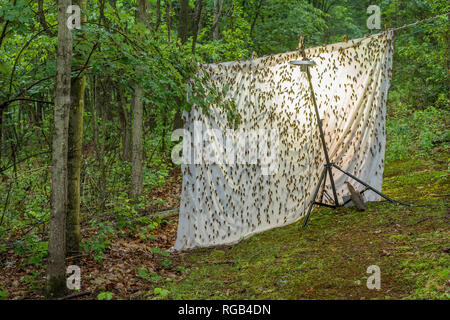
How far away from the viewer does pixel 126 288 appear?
4.14m

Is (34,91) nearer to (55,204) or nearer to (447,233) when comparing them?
(55,204)

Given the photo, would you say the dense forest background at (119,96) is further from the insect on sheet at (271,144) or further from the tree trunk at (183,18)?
the insect on sheet at (271,144)

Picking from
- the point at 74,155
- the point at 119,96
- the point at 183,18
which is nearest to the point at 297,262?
the point at 74,155

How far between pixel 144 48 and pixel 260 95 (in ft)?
7.02

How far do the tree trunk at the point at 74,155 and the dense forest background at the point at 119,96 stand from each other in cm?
1

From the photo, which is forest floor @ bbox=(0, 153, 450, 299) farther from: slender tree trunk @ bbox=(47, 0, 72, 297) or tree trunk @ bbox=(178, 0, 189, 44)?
tree trunk @ bbox=(178, 0, 189, 44)

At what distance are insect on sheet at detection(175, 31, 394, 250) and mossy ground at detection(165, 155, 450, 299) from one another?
35 cm

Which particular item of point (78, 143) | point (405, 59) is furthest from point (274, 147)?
point (405, 59)

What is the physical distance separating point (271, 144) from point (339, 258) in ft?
7.26

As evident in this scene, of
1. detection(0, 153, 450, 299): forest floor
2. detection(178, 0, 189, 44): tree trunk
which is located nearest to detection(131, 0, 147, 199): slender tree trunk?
detection(0, 153, 450, 299): forest floor

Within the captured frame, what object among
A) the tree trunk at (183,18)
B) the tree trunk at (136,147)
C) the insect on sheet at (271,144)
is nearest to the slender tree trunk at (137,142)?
the tree trunk at (136,147)

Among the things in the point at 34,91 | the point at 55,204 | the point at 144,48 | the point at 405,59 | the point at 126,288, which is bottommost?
the point at 126,288

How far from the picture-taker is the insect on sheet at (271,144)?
5770 mm

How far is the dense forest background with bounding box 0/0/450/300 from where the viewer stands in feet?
14.3
